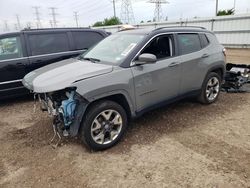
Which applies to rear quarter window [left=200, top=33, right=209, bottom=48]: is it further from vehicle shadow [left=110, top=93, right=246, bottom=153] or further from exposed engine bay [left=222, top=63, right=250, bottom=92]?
exposed engine bay [left=222, top=63, right=250, bottom=92]

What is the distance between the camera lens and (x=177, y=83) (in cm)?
455

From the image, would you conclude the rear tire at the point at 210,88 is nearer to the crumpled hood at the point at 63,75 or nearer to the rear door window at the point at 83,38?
the crumpled hood at the point at 63,75

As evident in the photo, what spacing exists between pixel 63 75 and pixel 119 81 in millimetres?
840

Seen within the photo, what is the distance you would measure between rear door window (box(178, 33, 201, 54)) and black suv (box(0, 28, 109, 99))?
3092mm

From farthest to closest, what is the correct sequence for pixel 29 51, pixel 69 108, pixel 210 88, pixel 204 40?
pixel 29 51 → pixel 210 88 → pixel 204 40 → pixel 69 108

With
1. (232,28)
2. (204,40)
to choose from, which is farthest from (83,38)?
(232,28)

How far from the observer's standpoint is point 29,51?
5.93 metres

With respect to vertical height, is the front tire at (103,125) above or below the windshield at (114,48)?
below

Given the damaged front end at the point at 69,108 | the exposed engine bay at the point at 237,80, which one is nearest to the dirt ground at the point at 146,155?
the damaged front end at the point at 69,108

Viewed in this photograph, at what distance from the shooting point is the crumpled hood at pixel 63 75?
131 inches

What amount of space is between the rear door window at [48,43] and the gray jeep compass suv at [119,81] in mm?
1983

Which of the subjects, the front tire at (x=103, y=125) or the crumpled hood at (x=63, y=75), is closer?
the crumpled hood at (x=63, y=75)

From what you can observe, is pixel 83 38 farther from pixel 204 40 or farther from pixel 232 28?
pixel 232 28

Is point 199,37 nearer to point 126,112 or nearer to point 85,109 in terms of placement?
point 126,112
